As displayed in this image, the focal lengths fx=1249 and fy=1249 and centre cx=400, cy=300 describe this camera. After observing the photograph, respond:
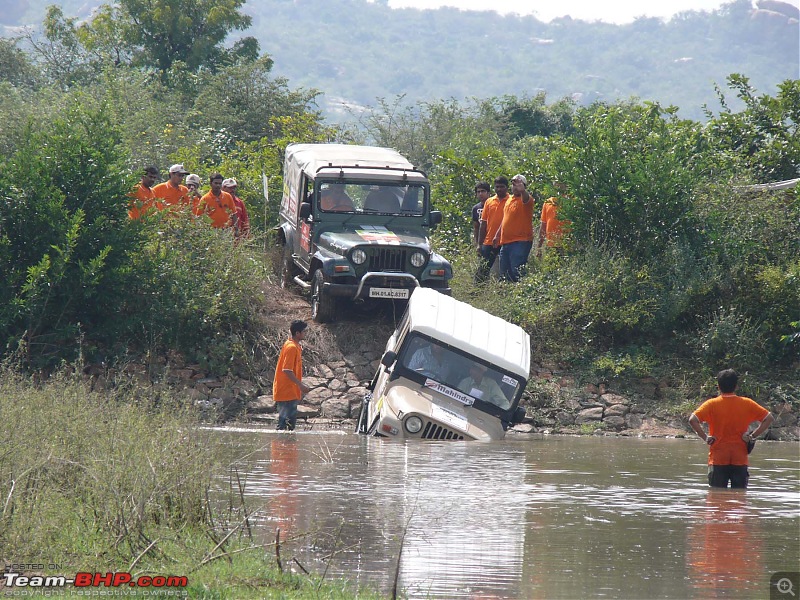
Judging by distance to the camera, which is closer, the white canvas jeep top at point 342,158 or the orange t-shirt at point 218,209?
the white canvas jeep top at point 342,158

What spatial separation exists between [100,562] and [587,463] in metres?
7.90

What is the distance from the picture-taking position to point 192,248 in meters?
19.5

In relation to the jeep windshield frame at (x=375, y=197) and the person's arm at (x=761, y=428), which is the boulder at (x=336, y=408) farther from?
the person's arm at (x=761, y=428)

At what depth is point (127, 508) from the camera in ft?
27.6

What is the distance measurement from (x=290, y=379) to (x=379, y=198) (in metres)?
5.10

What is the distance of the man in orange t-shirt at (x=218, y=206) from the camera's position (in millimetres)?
20484

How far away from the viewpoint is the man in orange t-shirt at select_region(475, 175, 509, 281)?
2097cm

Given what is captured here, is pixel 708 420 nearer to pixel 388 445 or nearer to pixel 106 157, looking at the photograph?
pixel 388 445

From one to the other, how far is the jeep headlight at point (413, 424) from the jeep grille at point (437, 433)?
0.11 m

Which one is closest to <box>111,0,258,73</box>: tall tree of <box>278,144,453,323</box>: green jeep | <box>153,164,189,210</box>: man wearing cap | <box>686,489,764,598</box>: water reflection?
<box>278,144,453,323</box>: green jeep

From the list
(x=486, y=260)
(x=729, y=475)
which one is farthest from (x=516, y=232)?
(x=729, y=475)

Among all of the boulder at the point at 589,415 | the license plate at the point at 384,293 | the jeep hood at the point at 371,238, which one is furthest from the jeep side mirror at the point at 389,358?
the boulder at the point at 589,415

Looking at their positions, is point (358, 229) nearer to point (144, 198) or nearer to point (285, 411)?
point (144, 198)

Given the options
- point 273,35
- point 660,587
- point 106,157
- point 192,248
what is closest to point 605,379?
point 192,248
